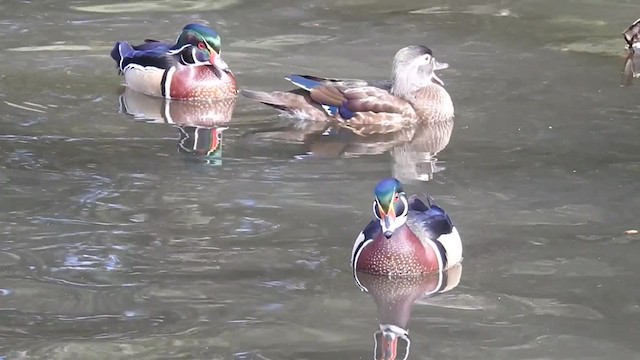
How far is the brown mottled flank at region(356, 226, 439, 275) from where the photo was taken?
23.3ft

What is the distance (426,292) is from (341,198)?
1.54 meters

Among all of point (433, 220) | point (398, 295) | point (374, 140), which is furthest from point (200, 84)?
point (398, 295)

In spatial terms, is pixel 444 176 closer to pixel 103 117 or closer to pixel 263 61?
pixel 103 117

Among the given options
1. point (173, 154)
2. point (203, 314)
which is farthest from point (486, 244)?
point (173, 154)

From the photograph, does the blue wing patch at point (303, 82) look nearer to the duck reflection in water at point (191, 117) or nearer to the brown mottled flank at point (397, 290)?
the duck reflection in water at point (191, 117)

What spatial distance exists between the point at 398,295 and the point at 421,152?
2.87 metres

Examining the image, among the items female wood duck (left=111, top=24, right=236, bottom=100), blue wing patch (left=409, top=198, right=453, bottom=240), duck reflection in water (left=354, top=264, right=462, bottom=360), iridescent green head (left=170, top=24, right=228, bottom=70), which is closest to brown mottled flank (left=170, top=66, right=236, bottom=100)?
female wood duck (left=111, top=24, right=236, bottom=100)

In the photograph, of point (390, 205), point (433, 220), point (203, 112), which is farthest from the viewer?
point (203, 112)

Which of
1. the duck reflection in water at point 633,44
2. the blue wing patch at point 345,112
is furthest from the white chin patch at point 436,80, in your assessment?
the duck reflection in water at point 633,44

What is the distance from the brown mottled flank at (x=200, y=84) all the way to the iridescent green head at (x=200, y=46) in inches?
4.2

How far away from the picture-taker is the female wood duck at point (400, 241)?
7.05 m

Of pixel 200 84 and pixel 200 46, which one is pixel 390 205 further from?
pixel 200 46

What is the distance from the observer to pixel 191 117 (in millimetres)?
10898

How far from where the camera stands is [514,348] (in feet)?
21.0
